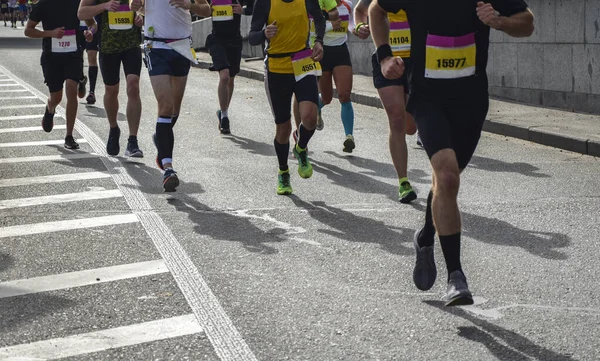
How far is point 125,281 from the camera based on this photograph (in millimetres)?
6430

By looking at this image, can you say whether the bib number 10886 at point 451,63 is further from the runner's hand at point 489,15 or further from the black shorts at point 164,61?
the black shorts at point 164,61

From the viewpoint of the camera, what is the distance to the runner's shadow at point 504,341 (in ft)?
16.0

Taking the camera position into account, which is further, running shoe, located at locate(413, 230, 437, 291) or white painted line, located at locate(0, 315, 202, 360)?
running shoe, located at locate(413, 230, 437, 291)

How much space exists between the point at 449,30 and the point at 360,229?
2552mm

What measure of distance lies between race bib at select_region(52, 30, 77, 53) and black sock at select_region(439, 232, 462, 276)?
7.53 metres

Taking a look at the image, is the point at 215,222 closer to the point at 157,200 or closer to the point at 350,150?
the point at 157,200

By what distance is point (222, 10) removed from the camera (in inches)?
549

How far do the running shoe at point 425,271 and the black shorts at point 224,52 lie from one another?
843cm

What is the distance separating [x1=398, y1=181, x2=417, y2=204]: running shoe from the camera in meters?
8.84

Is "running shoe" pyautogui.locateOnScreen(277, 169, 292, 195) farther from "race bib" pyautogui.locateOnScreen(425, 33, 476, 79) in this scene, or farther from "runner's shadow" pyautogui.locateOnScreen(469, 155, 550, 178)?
"race bib" pyautogui.locateOnScreen(425, 33, 476, 79)

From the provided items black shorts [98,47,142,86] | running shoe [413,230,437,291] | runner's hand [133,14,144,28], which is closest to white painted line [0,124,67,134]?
black shorts [98,47,142,86]

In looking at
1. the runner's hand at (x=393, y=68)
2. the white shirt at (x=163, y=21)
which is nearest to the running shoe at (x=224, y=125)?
the white shirt at (x=163, y=21)

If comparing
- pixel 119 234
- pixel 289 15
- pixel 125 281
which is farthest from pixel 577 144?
pixel 125 281

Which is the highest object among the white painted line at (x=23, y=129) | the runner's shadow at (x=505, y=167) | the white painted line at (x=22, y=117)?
the runner's shadow at (x=505, y=167)
